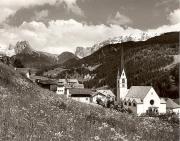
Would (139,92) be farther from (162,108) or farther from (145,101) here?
(162,108)

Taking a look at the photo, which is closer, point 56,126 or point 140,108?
point 56,126

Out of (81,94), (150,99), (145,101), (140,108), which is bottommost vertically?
(140,108)

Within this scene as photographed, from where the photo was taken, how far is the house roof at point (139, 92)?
14215cm

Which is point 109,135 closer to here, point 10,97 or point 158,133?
point 158,133

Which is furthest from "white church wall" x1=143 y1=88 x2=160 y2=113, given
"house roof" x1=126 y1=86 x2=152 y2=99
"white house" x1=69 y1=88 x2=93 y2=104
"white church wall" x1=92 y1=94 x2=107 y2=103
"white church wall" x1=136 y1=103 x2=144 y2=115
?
"white house" x1=69 y1=88 x2=93 y2=104

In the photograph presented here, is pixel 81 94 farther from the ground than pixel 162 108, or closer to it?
farther from the ground

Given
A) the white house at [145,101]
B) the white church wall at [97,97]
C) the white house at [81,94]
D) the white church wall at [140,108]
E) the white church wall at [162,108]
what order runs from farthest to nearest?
the white church wall at [97,97] → the white church wall at [162,108] → the white house at [81,94] → the white house at [145,101] → the white church wall at [140,108]

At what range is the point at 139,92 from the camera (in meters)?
146

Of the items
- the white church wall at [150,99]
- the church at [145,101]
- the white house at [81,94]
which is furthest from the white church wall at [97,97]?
the white church wall at [150,99]

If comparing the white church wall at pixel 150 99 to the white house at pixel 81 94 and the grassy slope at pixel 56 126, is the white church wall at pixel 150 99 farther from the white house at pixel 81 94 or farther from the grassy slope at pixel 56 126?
the grassy slope at pixel 56 126

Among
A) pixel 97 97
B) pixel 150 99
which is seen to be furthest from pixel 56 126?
pixel 97 97

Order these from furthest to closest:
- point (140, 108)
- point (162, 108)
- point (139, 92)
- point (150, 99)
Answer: point (139, 92), point (162, 108), point (150, 99), point (140, 108)

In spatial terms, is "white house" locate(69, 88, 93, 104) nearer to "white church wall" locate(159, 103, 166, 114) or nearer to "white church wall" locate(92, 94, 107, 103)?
"white church wall" locate(92, 94, 107, 103)

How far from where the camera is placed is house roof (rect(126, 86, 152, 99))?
14215 centimetres
